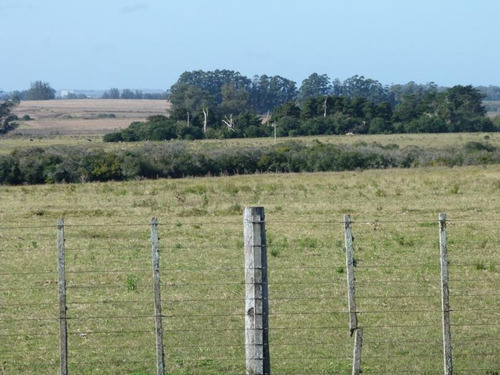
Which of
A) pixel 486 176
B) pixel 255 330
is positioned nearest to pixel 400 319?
pixel 255 330

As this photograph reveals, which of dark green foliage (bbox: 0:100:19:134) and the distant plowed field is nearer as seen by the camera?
dark green foliage (bbox: 0:100:19:134)

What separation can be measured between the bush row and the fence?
2540cm

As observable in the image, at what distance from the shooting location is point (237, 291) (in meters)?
14.6

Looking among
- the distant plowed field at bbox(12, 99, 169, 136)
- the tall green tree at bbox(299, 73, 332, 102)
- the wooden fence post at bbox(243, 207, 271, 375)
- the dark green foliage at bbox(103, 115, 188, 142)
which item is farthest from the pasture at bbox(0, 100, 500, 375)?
the tall green tree at bbox(299, 73, 332, 102)

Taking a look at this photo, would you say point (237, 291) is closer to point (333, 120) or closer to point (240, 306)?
point (240, 306)

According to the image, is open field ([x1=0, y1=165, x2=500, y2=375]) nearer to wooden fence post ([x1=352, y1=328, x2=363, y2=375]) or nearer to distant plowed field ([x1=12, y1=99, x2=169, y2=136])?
wooden fence post ([x1=352, y1=328, x2=363, y2=375])

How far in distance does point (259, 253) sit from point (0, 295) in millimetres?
7076

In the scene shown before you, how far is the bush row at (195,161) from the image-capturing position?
45750 millimetres

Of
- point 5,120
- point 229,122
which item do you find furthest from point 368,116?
point 5,120

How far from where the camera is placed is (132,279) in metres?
15.5

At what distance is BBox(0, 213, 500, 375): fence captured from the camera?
10.5 metres

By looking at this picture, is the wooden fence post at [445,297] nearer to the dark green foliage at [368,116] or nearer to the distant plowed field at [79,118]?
the dark green foliage at [368,116]

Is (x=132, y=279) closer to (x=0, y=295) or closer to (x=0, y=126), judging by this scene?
(x=0, y=295)

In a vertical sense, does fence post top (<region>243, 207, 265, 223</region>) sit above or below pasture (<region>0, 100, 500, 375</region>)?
above
